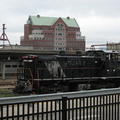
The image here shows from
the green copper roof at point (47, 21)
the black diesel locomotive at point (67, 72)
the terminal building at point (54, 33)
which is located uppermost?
the green copper roof at point (47, 21)

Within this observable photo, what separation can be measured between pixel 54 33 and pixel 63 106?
367 ft

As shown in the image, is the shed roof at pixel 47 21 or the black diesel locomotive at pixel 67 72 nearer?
the black diesel locomotive at pixel 67 72

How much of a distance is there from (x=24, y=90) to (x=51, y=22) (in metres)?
105

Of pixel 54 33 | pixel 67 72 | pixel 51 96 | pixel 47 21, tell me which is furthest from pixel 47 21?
pixel 51 96

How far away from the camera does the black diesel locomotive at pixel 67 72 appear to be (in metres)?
17.4

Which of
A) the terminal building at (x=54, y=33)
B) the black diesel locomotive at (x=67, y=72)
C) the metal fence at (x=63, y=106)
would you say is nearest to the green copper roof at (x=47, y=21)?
the terminal building at (x=54, y=33)

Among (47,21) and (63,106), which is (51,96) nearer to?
(63,106)

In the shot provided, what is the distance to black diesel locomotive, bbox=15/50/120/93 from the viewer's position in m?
17.4

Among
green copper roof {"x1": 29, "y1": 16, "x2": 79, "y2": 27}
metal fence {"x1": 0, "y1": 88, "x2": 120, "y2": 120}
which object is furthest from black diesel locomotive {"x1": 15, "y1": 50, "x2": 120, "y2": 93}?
green copper roof {"x1": 29, "y1": 16, "x2": 79, "y2": 27}

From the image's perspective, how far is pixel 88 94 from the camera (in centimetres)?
461

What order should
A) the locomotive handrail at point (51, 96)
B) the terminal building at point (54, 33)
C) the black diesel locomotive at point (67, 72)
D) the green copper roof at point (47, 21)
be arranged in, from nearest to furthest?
1. the locomotive handrail at point (51, 96)
2. the black diesel locomotive at point (67, 72)
3. the terminal building at point (54, 33)
4. the green copper roof at point (47, 21)

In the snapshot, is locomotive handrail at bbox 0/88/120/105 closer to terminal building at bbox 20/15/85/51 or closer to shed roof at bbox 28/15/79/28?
terminal building at bbox 20/15/85/51

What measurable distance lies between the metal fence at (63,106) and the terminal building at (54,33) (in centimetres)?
10571

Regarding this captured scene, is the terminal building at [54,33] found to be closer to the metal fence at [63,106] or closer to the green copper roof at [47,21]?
the green copper roof at [47,21]
